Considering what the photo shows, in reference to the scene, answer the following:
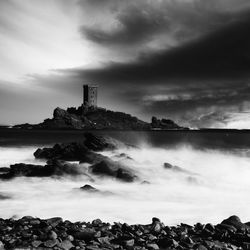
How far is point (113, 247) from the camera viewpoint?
10086mm

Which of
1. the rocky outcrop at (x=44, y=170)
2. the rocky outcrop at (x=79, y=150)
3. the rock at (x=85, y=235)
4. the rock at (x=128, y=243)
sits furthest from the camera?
the rocky outcrop at (x=79, y=150)

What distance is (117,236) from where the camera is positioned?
36.4 ft

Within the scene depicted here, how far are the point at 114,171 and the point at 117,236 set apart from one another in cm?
1502

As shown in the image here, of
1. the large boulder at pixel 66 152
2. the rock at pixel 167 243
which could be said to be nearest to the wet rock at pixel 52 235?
the rock at pixel 167 243

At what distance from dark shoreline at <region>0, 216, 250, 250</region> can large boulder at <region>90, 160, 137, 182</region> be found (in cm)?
1156

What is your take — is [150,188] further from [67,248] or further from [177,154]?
[177,154]

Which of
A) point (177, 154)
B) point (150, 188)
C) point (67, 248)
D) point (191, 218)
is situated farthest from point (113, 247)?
point (177, 154)

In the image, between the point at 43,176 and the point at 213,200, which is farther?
A: the point at 43,176

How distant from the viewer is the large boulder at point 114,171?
2446 centimetres

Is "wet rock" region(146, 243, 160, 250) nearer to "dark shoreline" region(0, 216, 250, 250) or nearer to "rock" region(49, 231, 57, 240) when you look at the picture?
"dark shoreline" region(0, 216, 250, 250)

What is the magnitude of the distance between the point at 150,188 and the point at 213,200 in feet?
13.7

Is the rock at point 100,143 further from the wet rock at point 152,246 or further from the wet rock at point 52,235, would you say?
the wet rock at point 152,246

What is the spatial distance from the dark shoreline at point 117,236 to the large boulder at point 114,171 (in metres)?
11.6

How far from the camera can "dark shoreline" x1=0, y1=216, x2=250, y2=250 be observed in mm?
10109
